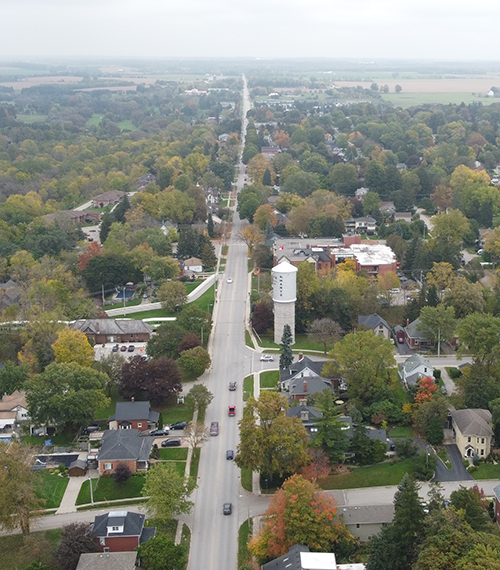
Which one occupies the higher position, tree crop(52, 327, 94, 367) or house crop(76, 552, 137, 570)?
tree crop(52, 327, 94, 367)

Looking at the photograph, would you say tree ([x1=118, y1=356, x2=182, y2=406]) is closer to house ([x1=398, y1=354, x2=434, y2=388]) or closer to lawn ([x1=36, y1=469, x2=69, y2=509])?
lawn ([x1=36, y1=469, x2=69, y2=509])

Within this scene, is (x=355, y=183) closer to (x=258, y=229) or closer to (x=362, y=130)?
(x=258, y=229)

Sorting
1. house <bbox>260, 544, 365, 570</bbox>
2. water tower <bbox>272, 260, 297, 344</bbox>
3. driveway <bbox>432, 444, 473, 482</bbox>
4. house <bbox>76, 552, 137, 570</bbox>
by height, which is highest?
water tower <bbox>272, 260, 297, 344</bbox>

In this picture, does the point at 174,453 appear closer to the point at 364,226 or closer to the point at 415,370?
the point at 415,370

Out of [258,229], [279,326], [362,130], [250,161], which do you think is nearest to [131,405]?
[279,326]

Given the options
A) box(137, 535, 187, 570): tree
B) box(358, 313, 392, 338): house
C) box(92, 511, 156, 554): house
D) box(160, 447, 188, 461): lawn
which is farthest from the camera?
box(358, 313, 392, 338): house

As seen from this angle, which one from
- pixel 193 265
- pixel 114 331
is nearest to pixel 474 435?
pixel 114 331

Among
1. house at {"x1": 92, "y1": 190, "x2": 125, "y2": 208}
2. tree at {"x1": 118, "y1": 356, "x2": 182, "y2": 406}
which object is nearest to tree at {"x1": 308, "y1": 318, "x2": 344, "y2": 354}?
tree at {"x1": 118, "y1": 356, "x2": 182, "y2": 406}
